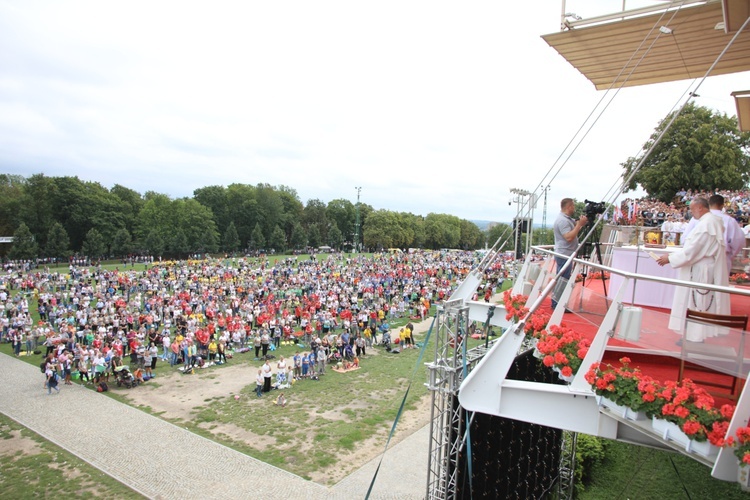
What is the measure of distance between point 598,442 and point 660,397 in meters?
8.62

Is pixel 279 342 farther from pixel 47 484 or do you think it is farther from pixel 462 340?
pixel 462 340

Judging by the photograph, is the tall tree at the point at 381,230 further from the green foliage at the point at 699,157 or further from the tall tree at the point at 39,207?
the green foliage at the point at 699,157

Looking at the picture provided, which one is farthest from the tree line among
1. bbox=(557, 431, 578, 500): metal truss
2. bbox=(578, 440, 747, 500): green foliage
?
bbox=(557, 431, 578, 500): metal truss

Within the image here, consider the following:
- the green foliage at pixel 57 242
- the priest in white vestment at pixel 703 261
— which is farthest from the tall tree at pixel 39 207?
the priest in white vestment at pixel 703 261

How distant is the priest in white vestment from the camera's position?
4.07m

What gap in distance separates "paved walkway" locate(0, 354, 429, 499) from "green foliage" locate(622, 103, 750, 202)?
25410mm

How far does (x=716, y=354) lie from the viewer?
317 centimetres

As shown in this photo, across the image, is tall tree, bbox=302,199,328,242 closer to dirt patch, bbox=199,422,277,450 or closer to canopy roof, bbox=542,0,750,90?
dirt patch, bbox=199,422,277,450

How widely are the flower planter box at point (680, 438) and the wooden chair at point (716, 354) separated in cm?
36

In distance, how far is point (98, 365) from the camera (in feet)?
46.6

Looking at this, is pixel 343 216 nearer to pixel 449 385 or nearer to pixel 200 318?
pixel 200 318

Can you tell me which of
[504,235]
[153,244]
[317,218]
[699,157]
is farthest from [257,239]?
[504,235]

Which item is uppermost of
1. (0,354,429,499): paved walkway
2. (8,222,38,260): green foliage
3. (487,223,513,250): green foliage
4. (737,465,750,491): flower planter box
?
(487,223,513,250): green foliage

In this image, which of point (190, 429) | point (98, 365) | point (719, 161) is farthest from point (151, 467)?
point (719, 161)
